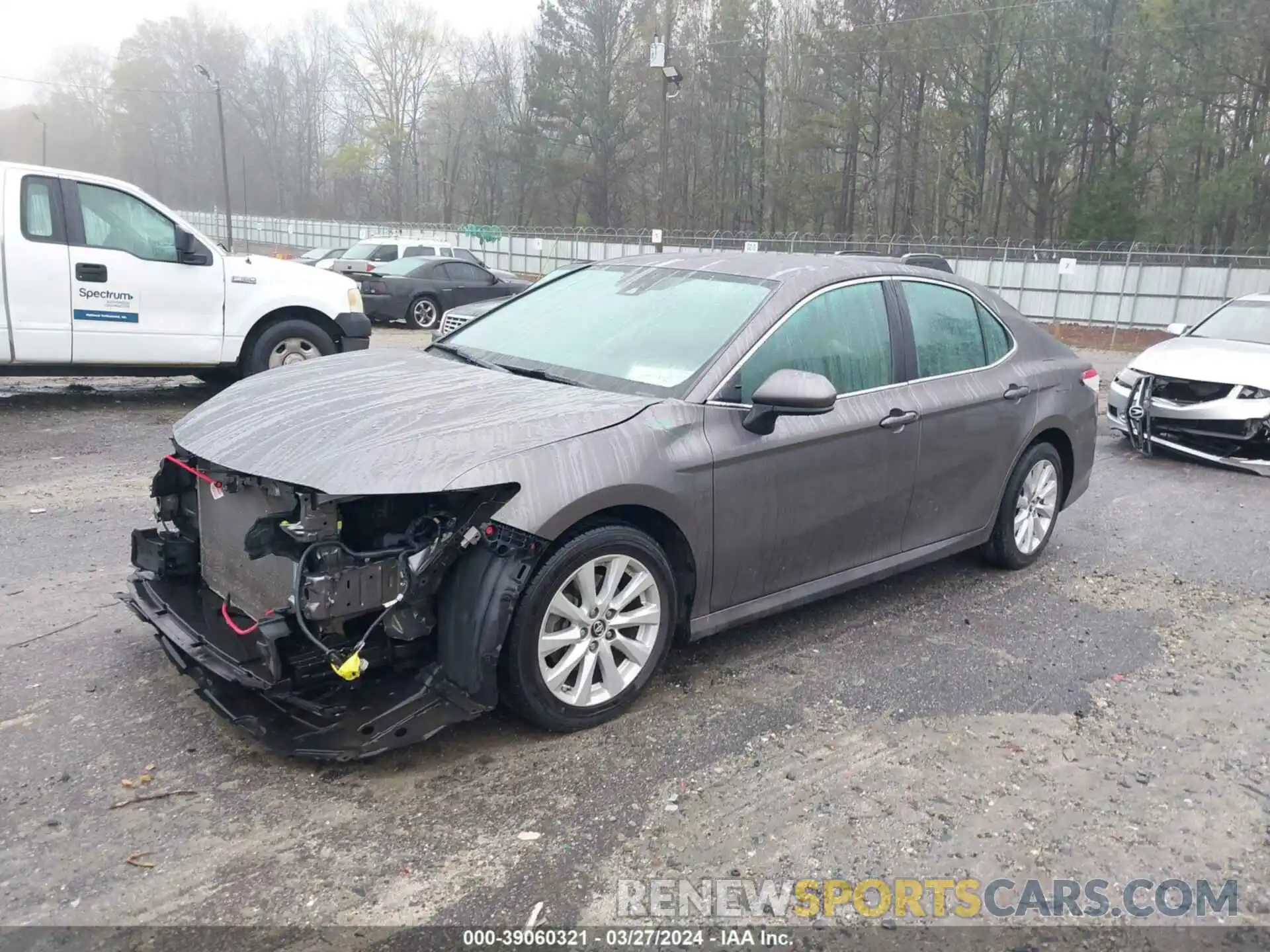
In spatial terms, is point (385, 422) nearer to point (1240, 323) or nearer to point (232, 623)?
point (232, 623)

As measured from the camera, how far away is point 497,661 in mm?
3135

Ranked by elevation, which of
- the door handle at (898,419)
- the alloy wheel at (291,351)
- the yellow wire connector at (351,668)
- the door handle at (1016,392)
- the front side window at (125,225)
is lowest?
the yellow wire connector at (351,668)

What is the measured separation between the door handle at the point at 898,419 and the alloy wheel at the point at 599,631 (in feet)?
4.65

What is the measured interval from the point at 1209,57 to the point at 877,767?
37.2 m

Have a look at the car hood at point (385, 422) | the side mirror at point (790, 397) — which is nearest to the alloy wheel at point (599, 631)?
the car hood at point (385, 422)

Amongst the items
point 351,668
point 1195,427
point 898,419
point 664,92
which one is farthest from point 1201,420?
point 664,92

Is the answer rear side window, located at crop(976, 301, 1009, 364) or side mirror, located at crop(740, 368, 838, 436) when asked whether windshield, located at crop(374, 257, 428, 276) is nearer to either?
rear side window, located at crop(976, 301, 1009, 364)

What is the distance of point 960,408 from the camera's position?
4.70 meters

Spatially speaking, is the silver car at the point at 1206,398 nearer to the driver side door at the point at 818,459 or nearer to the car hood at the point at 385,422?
the driver side door at the point at 818,459

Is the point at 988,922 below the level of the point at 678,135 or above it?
below

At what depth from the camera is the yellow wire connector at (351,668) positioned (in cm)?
295

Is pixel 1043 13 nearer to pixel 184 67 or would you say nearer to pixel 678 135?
pixel 678 135

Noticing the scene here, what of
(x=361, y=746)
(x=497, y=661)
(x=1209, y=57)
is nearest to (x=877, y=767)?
(x=497, y=661)
